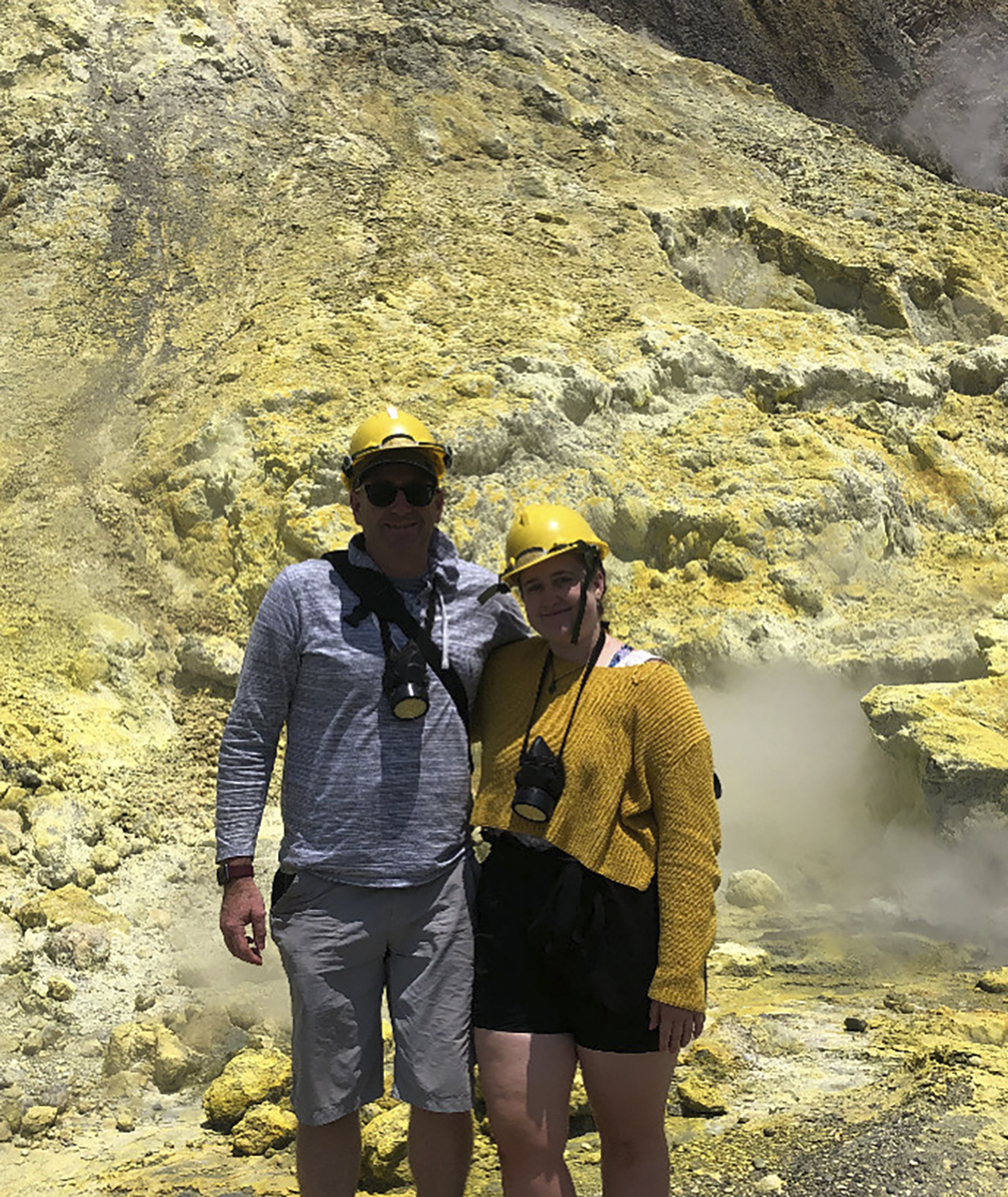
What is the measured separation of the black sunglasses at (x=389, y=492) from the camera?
3.05 metres

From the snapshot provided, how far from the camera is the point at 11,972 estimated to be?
5766mm

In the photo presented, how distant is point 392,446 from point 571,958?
53.7 inches

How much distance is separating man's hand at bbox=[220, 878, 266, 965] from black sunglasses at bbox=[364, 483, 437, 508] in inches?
41.2

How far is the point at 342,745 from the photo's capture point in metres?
2.89

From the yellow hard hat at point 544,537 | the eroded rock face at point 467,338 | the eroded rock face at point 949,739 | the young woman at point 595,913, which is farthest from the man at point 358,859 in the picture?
the eroded rock face at point 949,739

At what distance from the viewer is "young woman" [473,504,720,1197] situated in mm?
2623

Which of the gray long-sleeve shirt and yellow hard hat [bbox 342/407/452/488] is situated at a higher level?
yellow hard hat [bbox 342/407/452/488]

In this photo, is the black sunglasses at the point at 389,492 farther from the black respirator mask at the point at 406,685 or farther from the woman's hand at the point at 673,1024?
the woman's hand at the point at 673,1024

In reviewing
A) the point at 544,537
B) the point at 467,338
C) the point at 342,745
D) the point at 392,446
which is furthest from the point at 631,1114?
the point at 467,338

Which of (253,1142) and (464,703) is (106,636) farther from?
(464,703)

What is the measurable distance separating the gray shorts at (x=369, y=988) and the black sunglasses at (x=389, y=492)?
0.98m

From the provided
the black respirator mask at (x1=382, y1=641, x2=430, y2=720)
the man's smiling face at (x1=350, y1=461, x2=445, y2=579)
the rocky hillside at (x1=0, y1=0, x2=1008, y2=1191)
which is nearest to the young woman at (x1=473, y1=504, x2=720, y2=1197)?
the black respirator mask at (x1=382, y1=641, x2=430, y2=720)

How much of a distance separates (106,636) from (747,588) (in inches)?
199

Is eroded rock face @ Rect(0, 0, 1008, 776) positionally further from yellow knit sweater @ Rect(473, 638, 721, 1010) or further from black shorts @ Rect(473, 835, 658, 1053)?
yellow knit sweater @ Rect(473, 638, 721, 1010)
